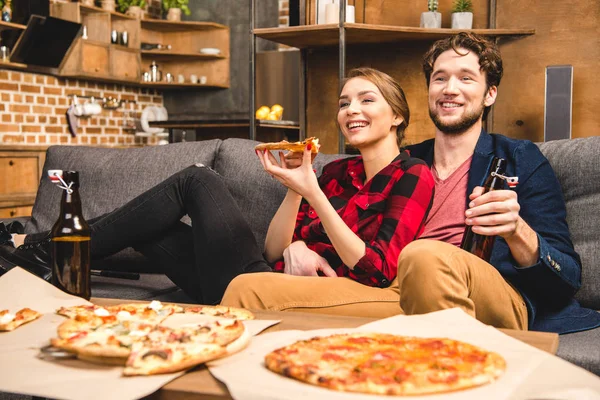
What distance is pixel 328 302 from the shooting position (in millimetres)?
1627

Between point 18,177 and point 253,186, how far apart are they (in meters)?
3.33

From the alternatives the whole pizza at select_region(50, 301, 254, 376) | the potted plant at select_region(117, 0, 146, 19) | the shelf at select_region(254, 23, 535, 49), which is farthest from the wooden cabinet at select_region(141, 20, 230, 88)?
the whole pizza at select_region(50, 301, 254, 376)

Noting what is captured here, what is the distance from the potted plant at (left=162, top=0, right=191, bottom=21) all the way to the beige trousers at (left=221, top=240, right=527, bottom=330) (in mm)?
5900

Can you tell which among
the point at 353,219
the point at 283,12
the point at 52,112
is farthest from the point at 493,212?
the point at 283,12

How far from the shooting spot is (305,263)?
1915 millimetres

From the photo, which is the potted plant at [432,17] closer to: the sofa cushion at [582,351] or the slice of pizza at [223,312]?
the sofa cushion at [582,351]

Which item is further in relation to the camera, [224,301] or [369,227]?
[369,227]

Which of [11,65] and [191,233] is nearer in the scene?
[191,233]

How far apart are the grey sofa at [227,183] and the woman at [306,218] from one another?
0.21 metres

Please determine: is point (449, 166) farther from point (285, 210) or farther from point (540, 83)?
point (540, 83)

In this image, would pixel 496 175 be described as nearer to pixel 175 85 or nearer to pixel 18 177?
pixel 18 177

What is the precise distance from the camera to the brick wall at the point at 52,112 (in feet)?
18.7

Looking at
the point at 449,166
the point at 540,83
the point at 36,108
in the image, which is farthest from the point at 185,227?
the point at 36,108

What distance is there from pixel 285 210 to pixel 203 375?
110 cm
